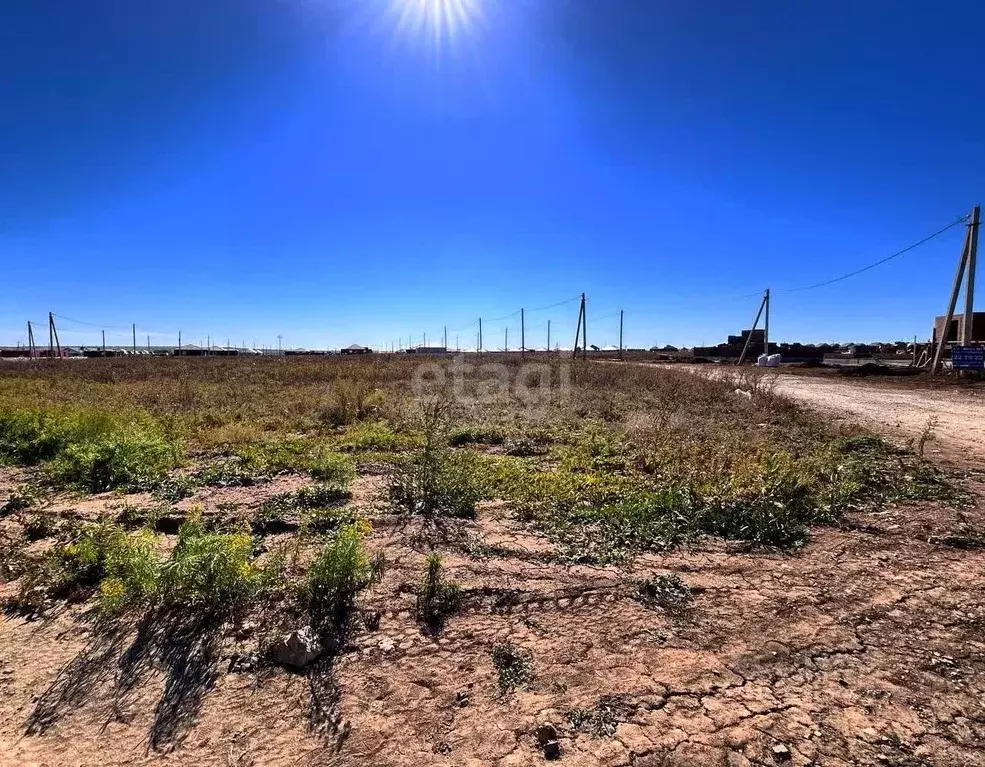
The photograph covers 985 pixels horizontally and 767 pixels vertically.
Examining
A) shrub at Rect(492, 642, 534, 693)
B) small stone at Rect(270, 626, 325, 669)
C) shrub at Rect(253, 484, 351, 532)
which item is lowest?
shrub at Rect(492, 642, 534, 693)

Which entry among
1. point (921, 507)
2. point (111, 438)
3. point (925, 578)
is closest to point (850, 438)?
point (921, 507)

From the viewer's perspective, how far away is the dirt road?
7.77 meters

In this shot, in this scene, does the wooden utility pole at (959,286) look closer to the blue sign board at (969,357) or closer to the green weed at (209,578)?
the blue sign board at (969,357)

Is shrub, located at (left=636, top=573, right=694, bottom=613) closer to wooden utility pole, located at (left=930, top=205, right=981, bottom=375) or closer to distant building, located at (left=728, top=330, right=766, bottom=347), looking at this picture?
wooden utility pole, located at (left=930, top=205, right=981, bottom=375)

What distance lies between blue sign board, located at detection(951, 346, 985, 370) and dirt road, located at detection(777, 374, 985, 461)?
2.99 metres

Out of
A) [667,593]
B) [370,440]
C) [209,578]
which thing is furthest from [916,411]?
[209,578]

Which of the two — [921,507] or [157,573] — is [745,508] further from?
[157,573]

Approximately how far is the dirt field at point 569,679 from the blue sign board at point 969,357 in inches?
787

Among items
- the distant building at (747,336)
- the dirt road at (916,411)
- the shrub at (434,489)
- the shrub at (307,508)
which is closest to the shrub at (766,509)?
the shrub at (434,489)

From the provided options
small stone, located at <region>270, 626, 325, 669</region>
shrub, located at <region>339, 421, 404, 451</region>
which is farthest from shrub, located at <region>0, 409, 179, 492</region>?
small stone, located at <region>270, 626, 325, 669</region>

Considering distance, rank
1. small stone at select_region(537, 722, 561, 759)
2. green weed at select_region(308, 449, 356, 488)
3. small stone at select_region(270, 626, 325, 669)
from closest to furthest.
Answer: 1. small stone at select_region(537, 722, 561, 759)
2. small stone at select_region(270, 626, 325, 669)
3. green weed at select_region(308, 449, 356, 488)

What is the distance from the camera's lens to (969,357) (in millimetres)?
18266

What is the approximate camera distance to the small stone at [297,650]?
102 inches

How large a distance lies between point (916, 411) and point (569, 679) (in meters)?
12.9
